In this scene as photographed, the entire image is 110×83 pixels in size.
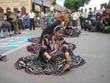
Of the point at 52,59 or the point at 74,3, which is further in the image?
the point at 74,3

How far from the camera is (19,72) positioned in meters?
4.10

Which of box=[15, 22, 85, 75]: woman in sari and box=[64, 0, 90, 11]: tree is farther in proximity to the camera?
box=[64, 0, 90, 11]: tree

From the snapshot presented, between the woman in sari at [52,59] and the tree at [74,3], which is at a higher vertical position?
the tree at [74,3]

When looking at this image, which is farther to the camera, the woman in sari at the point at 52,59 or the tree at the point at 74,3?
the tree at the point at 74,3

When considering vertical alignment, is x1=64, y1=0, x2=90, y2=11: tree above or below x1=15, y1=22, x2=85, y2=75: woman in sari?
above

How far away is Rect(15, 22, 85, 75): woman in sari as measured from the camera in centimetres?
389

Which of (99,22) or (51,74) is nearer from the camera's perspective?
(51,74)

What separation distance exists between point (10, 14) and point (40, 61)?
791 cm

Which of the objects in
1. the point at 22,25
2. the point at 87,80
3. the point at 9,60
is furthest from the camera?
the point at 22,25

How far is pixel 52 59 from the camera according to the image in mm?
4207

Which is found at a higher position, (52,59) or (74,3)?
A: (74,3)

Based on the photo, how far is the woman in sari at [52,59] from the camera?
3888mm

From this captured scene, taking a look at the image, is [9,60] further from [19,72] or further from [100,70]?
[100,70]

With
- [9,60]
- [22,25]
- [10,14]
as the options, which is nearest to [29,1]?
[22,25]
